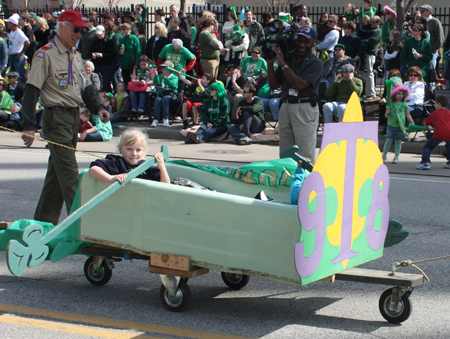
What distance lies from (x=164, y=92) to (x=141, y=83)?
0.85m

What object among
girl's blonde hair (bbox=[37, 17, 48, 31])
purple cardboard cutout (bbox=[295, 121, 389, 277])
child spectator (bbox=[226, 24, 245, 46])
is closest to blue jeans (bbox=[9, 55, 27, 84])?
girl's blonde hair (bbox=[37, 17, 48, 31])

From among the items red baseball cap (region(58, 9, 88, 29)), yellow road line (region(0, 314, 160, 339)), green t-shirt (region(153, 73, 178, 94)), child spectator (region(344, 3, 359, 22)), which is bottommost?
yellow road line (region(0, 314, 160, 339))

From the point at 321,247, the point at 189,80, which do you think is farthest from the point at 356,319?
the point at 189,80

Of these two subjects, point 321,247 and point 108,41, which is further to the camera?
point 108,41

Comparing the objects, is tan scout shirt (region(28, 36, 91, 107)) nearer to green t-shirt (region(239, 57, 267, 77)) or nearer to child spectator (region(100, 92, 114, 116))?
child spectator (region(100, 92, 114, 116))

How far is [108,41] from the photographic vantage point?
669 inches

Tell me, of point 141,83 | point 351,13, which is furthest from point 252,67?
point 351,13

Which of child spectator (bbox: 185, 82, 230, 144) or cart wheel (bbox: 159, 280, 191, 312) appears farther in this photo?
child spectator (bbox: 185, 82, 230, 144)

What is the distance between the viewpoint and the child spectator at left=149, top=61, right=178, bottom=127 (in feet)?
50.9

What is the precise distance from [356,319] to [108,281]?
6.35 feet

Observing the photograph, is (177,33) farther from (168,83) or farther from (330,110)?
(330,110)

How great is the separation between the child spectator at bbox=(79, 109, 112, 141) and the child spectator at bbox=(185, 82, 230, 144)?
185 cm

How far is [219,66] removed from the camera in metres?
17.5

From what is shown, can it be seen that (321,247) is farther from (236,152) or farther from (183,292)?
(236,152)
